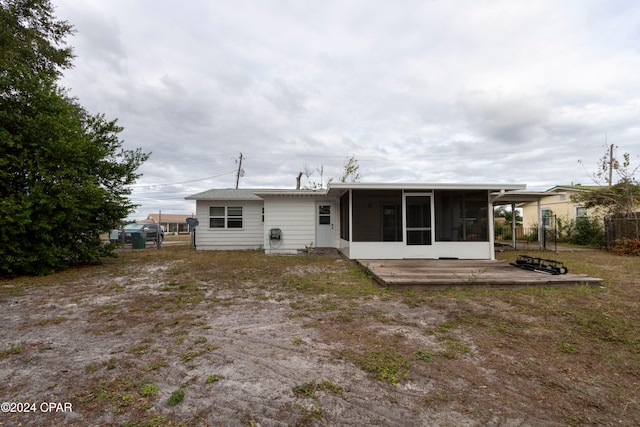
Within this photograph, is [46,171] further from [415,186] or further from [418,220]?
[418,220]

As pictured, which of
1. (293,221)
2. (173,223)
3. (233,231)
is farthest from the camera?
(173,223)

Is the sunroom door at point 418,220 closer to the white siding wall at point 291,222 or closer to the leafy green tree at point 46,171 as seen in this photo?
the white siding wall at point 291,222

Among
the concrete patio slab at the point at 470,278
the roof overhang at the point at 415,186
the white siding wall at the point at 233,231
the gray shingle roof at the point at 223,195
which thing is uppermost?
the gray shingle roof at the point at 223,195

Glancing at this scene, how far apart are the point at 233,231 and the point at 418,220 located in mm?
8670

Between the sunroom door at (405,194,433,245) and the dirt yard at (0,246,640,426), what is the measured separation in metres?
3.88

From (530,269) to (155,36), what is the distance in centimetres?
1209

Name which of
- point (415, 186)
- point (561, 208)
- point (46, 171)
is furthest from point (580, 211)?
point (46, 171)

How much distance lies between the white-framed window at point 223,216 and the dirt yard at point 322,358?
335 inches

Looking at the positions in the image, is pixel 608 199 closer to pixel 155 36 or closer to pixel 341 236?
pixel 341 236

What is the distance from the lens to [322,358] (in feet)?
8.97

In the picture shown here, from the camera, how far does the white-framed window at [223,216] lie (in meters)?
13.7

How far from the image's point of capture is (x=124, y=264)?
907 centimetres

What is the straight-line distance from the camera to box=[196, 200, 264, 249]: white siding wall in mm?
13586

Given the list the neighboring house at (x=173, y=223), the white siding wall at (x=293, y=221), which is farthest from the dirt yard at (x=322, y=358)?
the neighboring house at (x=173, y=223)
